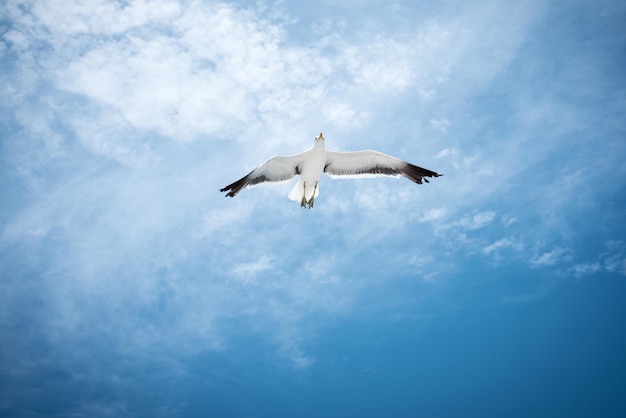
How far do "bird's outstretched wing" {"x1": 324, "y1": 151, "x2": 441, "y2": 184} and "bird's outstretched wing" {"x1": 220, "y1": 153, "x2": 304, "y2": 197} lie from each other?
872mm

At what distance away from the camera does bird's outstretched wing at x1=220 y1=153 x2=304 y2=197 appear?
9914 mm

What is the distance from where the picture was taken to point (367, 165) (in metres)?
10.7

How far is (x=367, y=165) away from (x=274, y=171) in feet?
8.04

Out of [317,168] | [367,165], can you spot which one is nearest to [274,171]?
[317,168]

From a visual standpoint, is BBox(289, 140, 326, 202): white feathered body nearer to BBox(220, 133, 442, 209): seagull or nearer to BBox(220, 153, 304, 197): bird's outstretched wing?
BBox(220, 133, 442, 209): seagull

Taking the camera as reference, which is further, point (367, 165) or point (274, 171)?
point (367, 165)

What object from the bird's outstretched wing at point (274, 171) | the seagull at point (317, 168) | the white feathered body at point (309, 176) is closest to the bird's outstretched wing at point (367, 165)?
the seagull at point (317, 168)

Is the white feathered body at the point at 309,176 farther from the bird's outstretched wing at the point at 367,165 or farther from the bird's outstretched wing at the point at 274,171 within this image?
the bird's outstretched wing at the point at 367,165

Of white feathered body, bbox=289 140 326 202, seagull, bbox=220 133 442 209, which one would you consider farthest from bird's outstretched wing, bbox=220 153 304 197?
white feathered body, bbox=289 140 326 202

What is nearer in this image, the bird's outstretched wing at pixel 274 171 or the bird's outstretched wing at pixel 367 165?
the bird's outstretched wing at pixel 274 171

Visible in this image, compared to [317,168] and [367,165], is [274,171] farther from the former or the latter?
[367,165]

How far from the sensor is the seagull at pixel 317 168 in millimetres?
9953

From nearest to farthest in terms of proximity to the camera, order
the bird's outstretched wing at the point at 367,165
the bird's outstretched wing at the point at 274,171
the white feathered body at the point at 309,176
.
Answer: the bird's outstretched wing at the point at 274,171
the white feathered body at the point at 309,176
the bird's outstretched wing at the point at 367,165

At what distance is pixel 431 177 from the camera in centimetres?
973
